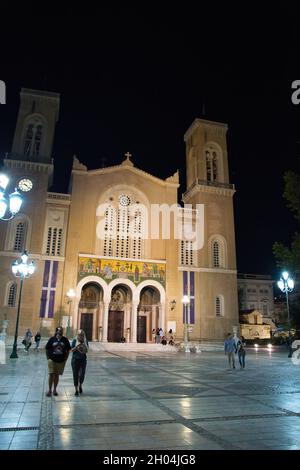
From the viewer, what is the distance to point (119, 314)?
122 feet

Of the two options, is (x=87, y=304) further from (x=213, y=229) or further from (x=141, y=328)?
(x=213, y=229)

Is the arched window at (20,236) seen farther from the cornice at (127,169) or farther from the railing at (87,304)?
the railing at (87,304)

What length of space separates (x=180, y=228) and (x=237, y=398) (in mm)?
30155

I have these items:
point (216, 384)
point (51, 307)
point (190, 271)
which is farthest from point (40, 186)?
point (216, 384)

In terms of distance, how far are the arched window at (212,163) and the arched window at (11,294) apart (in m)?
24.4

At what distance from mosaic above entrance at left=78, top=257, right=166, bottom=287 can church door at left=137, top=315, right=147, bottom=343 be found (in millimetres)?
5020

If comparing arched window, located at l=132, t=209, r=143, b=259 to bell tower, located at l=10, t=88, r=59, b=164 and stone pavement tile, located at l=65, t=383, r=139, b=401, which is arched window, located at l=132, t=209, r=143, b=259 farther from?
stone pavement tile, located at l=65, t=383, r=139, b=401

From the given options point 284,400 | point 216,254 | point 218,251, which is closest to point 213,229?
point 218,251

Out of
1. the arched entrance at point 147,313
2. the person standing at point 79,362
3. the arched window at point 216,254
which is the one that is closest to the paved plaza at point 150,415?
the person standing at point 79,362

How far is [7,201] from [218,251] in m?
30.4

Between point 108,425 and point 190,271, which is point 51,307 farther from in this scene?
point 108,425

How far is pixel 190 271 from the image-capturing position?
1462 inches

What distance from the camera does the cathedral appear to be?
32750 millimetres

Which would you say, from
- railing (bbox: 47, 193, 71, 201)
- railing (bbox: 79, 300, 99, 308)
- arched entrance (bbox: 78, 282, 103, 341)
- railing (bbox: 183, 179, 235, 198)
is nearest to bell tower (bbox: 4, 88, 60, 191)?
railing (bbox: 47, 193, 71, 201)
